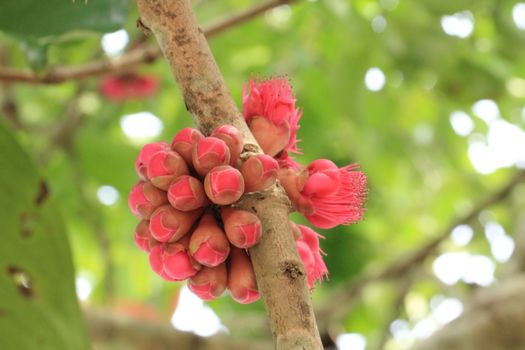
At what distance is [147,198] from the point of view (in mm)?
1074

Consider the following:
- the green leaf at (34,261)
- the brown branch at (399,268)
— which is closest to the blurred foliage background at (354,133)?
the brown branch at (399,268)

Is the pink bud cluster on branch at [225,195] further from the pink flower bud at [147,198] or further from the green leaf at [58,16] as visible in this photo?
the green leaf at [58,16]

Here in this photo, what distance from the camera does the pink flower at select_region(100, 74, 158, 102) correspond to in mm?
3482

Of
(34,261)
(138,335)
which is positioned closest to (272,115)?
(34,261)

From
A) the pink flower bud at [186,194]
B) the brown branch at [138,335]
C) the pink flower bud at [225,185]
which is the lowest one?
the pink flower bud at [225,185]

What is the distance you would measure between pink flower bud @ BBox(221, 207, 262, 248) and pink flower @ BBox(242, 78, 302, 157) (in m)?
0.20

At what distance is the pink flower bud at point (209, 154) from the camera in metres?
0.93

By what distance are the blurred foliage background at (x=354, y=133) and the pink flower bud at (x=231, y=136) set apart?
1.61 meters

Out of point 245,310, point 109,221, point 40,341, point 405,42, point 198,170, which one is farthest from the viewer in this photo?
point 109,221

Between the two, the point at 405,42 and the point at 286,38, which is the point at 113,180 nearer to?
the point at 286,38

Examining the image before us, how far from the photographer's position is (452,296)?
10.4 ft

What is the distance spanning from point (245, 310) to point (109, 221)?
36.6 inches

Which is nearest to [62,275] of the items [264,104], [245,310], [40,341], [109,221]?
[40,341]

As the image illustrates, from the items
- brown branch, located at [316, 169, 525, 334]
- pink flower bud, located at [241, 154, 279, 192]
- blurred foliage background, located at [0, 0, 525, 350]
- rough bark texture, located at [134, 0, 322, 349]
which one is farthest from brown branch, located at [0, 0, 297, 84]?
brown branch, located at [316, 169, 525, 334]
